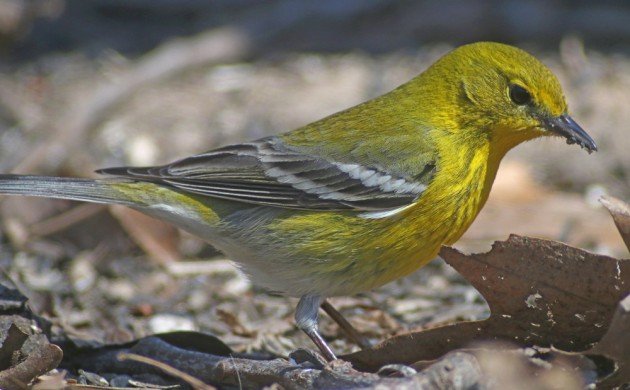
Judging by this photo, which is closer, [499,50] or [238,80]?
[499,50]

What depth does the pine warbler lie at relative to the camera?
5.07 meters

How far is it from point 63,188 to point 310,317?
1.58m

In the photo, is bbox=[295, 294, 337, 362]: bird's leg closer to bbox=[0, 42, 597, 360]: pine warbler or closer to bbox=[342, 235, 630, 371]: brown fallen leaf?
bbox=[0, 42, 597, 360]: pine warbler

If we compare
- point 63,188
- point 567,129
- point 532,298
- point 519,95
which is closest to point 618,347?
point 532,298

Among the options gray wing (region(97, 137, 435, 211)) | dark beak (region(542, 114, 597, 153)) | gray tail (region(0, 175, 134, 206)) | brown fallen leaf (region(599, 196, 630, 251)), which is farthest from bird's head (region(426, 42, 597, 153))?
gray tail (region(0, 175, 134, 206))

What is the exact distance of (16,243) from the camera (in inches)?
273

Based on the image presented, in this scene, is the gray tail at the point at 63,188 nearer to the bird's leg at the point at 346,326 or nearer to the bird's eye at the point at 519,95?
the bird's leg at the point at 346,326

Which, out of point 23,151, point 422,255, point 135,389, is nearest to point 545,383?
Answer: point 422,255

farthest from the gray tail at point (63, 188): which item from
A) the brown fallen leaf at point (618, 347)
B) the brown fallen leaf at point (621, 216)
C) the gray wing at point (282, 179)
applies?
the brown fallen leaf at point (618, 347)

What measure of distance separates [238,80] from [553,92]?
510 centimetres

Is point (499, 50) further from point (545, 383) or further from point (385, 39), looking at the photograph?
point (385, 39)

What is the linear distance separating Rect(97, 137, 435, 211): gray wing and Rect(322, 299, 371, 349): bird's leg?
671mm

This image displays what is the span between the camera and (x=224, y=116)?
9219 mm

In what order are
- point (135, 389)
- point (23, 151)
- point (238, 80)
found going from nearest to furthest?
point (135, 389), point (23, 151), point (238, 80)
